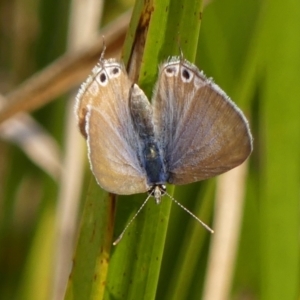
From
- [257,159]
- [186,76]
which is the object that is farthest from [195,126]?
[257,159]

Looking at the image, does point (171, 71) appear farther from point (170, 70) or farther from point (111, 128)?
point (111, 128)

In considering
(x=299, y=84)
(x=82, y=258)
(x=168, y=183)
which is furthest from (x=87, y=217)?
(x=299, y=84)

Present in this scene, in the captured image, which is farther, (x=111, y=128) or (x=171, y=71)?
(x=111, y=128)

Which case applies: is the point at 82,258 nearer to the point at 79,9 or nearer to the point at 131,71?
the point at 131,71

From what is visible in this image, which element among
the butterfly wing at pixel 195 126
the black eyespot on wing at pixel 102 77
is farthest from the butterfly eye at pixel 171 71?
the black eyespot on wing at pixel 102 77

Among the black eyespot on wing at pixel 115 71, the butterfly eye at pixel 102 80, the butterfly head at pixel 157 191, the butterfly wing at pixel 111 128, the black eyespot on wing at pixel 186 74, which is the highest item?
the black eyespot on wing at pixel 186 74

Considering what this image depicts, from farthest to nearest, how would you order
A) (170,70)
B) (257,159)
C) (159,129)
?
(257,159)
(159,129)
(170,70)

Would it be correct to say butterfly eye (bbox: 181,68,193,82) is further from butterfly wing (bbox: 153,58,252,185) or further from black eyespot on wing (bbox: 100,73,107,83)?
black eyespot on wing (bbox: 100,73,107,83)

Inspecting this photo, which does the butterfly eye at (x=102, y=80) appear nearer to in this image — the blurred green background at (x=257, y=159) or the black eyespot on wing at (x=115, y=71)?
the black eyespot on wing at (x=115, y=71)
